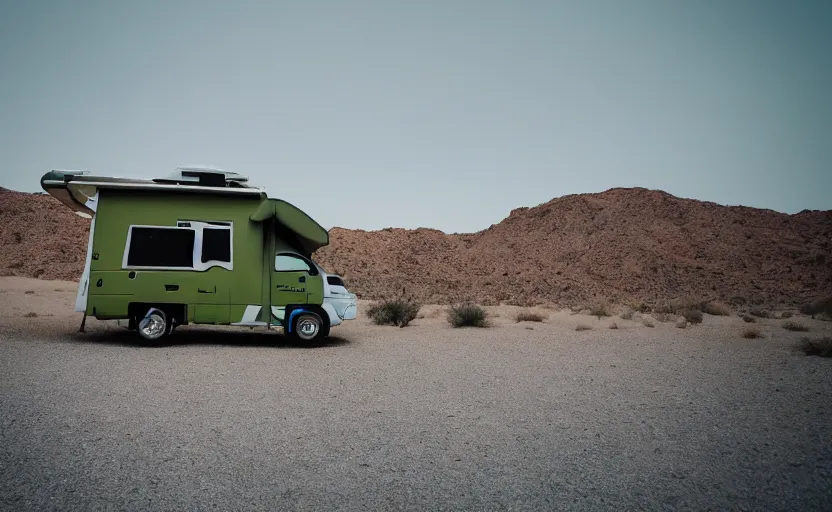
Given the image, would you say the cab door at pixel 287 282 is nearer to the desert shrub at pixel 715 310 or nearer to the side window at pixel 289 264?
the side window at pixel 289 264

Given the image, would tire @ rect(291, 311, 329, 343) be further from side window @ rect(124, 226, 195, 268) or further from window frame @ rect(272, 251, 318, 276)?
side window @ rect(124, 226, 195, 268)

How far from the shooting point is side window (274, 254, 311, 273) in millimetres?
12984

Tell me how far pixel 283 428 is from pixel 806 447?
5314 mm

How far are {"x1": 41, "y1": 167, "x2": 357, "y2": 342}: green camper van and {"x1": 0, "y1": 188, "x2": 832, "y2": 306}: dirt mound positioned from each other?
23.1m

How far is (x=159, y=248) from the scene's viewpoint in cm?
1258

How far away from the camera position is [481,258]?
54.6 m

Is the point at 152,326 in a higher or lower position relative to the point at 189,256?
lower

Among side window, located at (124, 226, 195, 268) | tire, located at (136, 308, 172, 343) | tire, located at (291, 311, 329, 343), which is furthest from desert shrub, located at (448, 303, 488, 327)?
tire, located at (136, 308, 172, 343)

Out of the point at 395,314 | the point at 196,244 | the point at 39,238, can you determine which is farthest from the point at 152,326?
the point at 39,238

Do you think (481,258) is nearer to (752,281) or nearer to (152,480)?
(752,281)

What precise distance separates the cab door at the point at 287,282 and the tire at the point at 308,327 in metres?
0.38

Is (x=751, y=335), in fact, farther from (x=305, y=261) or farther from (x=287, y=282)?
(x=287, y=282)

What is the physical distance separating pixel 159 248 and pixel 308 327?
11.8ft

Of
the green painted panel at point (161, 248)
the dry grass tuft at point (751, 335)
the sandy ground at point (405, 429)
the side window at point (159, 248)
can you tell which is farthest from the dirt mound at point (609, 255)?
the sandy ground at point (405, 429)
